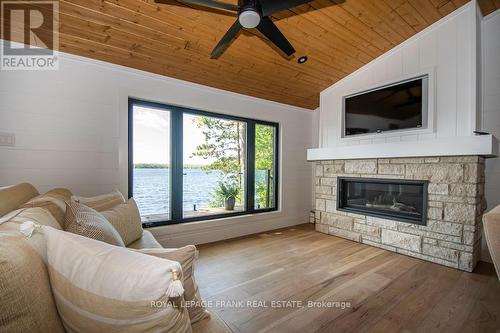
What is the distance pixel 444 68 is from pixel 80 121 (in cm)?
436

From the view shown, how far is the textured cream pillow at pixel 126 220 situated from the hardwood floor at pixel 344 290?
2.69 feet

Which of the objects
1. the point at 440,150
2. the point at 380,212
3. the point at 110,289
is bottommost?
the point at 380,212

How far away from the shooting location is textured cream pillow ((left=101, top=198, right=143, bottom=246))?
1793mm

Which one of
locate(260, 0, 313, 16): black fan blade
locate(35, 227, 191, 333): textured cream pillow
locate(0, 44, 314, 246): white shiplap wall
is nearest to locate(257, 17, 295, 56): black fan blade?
locate(260, 0, 313, 16): black fan blade

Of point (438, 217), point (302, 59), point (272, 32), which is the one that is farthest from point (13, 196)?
point (438, 217)

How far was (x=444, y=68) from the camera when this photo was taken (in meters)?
2.87

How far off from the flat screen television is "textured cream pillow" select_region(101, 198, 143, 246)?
3328 millimetres

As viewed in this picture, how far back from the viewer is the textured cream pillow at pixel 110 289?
61 cm

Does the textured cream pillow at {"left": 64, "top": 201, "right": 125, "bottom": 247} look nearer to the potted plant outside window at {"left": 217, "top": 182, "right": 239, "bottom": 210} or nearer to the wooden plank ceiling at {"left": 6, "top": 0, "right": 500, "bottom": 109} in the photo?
the wooden plank ceiling at {"left": 6, "top": 0, "right": 500, "bottom": 109}

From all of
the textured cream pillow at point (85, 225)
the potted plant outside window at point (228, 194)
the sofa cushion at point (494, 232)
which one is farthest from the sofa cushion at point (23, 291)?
the potted plant outside window at point (228, 194)

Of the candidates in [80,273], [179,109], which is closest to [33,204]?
[80,273]

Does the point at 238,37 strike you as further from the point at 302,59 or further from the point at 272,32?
the point at 302,59

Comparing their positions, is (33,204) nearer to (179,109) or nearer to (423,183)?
(179,109)

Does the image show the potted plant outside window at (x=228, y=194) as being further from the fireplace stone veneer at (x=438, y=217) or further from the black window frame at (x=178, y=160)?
the fireplace stone veneer at (x=438, y=217)
